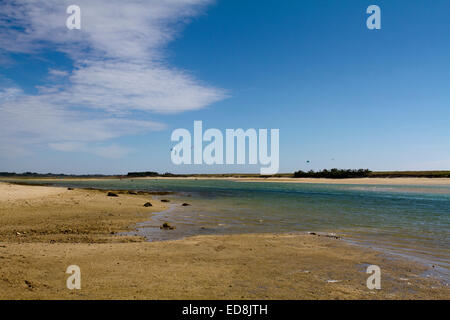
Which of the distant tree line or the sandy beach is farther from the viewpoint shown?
the distant tree line

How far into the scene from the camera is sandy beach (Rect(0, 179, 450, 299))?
7543 mm

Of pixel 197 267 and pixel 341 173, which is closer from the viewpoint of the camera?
pixel 197 267

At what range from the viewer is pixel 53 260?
966 centimetres

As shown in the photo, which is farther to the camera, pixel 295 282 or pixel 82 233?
pixel 82 233

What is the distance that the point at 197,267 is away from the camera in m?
9.78

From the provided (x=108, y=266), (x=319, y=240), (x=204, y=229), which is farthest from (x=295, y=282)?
(x=204, y=229)

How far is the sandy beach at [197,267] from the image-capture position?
7543 mm

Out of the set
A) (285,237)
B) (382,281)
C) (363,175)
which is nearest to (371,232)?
(285,237)

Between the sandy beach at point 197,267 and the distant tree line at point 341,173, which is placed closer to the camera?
the sandy beach at point 197,267

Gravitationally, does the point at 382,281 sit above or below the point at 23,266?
below
